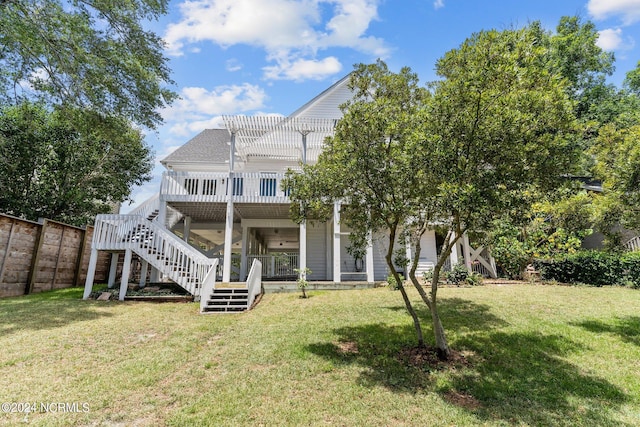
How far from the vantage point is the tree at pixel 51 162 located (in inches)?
548

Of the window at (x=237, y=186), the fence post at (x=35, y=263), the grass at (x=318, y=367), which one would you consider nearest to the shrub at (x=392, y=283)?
the grass at (x=318, y=367)

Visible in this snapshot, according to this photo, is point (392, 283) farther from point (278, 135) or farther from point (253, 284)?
point (278, 135)

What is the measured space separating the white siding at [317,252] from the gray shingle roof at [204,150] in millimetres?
6882

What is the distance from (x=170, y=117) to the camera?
13.0m

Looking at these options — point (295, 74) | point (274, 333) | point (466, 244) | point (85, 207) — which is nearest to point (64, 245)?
point (85, 207)

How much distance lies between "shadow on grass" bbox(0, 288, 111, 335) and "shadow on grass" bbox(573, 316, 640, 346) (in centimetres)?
1220

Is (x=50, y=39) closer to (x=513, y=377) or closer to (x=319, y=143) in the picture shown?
(x=319, y=143)

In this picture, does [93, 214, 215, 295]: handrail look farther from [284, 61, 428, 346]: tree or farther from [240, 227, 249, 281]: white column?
[284, 61, 428, 346]: tree

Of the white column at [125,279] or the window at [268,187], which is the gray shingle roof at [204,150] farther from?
the white column at [125,279]

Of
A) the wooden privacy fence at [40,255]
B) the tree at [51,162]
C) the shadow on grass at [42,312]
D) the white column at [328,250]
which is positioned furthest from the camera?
the white column at [328,250]

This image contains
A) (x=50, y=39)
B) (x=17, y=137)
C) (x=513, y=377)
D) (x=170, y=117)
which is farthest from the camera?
(x=17, y=137)

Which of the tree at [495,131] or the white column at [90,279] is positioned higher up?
Answer: the tree at [495,131]

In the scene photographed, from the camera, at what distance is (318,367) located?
5129mm

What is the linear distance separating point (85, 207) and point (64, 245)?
4946 mm
